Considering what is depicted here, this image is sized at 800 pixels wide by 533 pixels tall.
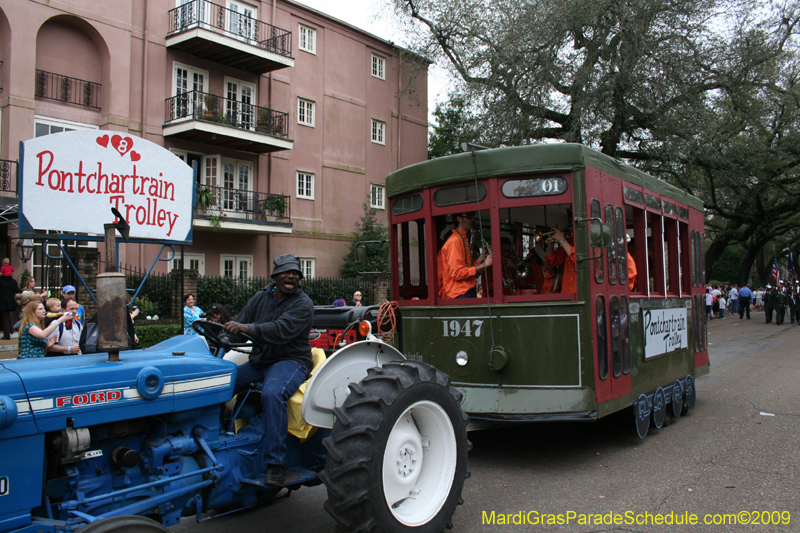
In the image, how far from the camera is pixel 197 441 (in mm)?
3576

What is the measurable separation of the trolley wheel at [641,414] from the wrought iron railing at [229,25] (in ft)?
61.0

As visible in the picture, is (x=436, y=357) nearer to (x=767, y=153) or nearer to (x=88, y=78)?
(x=88, y=78)

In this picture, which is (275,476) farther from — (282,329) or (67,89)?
(67,89)

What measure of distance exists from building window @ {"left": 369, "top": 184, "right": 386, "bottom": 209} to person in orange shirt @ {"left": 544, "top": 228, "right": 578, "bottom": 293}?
832 inches

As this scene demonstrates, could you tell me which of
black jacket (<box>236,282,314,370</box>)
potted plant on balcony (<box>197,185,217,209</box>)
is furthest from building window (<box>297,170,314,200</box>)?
black jacket (<box>236,282,314,370</box>)

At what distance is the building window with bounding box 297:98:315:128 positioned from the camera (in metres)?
25.0

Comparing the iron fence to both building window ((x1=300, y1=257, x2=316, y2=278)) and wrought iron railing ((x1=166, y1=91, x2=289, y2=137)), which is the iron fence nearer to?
wrought iron railing ((x1=166, y1=91, x2=289, y2=137))

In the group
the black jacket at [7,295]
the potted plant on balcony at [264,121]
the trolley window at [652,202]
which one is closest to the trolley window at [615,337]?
the trolley window at [652,202]

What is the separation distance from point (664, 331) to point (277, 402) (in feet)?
18.7

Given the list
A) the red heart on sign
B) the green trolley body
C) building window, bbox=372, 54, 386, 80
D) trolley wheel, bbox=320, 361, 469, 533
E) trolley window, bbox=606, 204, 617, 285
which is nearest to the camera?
trolley wheel, bbox=320, 361, 469, 533

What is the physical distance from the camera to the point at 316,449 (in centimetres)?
432

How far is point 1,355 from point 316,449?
10823 mm

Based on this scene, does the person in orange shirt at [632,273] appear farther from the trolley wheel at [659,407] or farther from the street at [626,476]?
the street at [626,476]

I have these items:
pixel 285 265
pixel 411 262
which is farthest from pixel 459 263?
pixel 285 265
